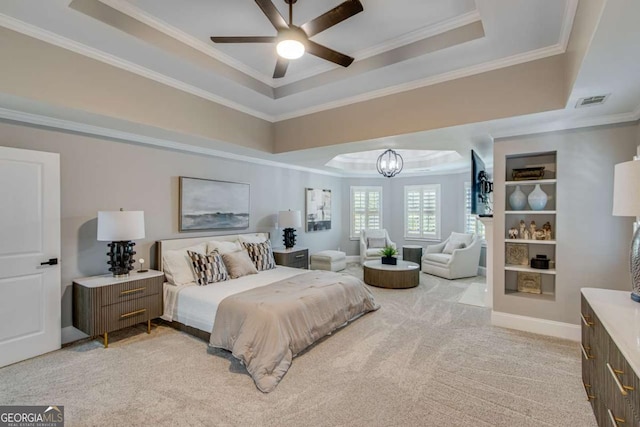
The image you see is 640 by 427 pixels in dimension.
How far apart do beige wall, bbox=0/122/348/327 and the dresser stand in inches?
185

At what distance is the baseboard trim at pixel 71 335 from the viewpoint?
339 centimetres

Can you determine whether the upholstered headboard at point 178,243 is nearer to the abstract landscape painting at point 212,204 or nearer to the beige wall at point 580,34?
the abstract landscape painting at point 212,204

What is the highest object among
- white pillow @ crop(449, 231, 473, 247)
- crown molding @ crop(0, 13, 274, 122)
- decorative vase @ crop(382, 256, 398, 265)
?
crown molding @ crop(0, 13, 274, 122)

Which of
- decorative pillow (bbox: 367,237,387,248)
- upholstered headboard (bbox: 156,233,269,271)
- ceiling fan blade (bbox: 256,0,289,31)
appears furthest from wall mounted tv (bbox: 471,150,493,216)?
upholstered headboard (bbox: 156,233,269,271)

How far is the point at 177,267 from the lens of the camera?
156 inches

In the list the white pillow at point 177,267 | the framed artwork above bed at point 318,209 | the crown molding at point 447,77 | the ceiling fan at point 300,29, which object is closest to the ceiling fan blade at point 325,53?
the ceiling fan at point 300,29

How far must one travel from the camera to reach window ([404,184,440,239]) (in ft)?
27.0

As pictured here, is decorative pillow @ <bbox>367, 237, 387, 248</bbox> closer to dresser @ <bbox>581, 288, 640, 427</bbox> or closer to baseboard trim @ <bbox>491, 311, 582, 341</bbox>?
baseboard trim @ <bbox>491, 311, 582, 341</bbox>

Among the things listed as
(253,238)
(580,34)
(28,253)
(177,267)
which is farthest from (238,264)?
(580,34)

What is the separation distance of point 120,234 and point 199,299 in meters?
1.13

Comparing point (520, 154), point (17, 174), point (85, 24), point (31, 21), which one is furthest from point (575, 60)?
point (17, 174)

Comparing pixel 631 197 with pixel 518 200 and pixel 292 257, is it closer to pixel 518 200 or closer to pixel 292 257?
pixel 518 200

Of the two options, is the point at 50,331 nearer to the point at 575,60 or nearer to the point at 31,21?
the point at 31,21

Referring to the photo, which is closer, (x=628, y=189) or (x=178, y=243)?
(x=628, y=189)
